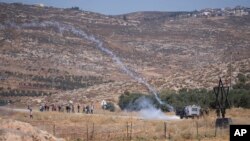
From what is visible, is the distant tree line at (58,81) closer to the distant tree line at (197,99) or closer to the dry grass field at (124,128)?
the distant tree line at (197,99)

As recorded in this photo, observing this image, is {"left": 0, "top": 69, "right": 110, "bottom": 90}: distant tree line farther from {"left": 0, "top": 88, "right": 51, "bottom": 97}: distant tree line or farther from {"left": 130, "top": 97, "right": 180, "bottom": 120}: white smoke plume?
{"left": 130, "top": 97, "right": 180, "bottom": 120}: white smoke plume

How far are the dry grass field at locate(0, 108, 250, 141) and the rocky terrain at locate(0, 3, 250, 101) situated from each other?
29419mm

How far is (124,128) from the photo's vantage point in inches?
1826

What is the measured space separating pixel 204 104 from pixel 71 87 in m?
57.9

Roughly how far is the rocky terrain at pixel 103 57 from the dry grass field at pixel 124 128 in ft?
96.5

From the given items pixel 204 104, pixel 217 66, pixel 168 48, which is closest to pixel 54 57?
pixel 168 48

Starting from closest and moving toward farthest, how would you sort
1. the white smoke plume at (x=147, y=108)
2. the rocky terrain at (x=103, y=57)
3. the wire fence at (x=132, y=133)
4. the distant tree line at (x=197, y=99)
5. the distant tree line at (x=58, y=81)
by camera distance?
the wire fence at (x=132, y=133) < the white smoke plume at (x=147, y=108) < the distant tree line at (x=197, y=99) < the rocky terrain at (x=103, y=57) < the distant tree line at (x=58, y=81)

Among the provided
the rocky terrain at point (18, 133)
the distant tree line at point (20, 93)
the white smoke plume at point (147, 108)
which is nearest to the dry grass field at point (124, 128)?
the rocky terrain at point (18, 133)

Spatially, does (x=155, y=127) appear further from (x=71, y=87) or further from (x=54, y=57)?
(x=54, y=57)

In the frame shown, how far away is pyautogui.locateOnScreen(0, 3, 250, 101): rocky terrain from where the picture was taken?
93938 millimetres

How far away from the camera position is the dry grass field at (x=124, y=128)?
39.4 meters

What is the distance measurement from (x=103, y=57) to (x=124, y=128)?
4298 inches

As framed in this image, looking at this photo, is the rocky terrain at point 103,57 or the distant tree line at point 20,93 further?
the distant tree line at point 20,93

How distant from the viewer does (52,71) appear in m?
131
